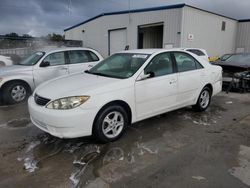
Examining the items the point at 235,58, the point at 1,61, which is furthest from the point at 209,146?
the point at 1,61

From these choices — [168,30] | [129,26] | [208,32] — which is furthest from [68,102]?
[208,32]

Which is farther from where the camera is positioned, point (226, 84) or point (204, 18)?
point (204, 18)

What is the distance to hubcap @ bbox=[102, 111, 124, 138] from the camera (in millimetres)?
3473

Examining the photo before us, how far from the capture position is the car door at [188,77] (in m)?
4.48

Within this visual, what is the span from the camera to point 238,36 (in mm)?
17672

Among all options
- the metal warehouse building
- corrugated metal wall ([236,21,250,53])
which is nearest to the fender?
the metal warehouse building

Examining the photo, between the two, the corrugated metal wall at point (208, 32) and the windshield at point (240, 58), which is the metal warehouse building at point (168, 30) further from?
the windshield at point (240, 58)

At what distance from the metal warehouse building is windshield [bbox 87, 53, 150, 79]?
8.89 m

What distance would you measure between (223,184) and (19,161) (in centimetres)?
271

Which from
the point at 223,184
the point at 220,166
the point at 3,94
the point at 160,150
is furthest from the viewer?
the point at 3,94

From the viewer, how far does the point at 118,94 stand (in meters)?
3.44

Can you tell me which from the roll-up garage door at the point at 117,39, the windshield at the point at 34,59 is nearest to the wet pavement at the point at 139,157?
the windshield at the point at 34,59

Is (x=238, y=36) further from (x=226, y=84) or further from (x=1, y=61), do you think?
(x=1, y=61)

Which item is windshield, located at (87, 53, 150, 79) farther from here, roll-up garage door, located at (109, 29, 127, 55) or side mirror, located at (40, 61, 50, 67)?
roll-up garage door, located at (109, 29, 127, 55)
